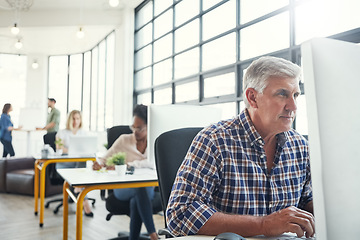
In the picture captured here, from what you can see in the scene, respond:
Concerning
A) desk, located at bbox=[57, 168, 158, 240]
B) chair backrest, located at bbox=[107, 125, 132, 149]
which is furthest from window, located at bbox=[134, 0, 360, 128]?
chair backrest, located at bbox=[107, 125, 132, 149]

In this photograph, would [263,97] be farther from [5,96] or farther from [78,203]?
[5,96]

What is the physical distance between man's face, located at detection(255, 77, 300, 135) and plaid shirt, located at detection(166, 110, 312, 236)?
0.31ft

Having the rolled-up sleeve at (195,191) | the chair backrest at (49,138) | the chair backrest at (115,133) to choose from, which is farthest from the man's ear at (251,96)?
the chair backrest at (49,138)

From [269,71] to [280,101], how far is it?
0.10 m

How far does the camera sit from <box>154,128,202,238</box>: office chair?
1.28 m

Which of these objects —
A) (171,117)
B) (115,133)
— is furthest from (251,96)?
(115,133)

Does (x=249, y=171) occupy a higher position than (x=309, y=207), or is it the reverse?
(x=249, y=171)

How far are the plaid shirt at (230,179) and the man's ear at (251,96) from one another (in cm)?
5

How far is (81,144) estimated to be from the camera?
3637 mm

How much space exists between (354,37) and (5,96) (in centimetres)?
912

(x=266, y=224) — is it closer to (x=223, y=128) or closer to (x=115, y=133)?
(x=223, y=128)

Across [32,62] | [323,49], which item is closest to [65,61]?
[32,62]

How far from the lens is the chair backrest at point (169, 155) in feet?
4.19

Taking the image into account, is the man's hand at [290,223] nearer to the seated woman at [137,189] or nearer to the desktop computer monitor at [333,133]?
the desktop computer monitor at [333,133]
